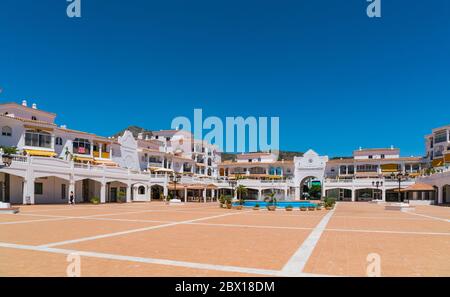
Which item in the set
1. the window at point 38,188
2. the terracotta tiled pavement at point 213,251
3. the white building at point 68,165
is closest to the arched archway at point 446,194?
the white building at point 68,165

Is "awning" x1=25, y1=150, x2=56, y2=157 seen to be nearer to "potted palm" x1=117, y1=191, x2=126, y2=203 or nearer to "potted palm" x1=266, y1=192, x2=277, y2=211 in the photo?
"potted palm" x1=117, y1=191, x2=126, y2=203

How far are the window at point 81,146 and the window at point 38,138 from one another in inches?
173

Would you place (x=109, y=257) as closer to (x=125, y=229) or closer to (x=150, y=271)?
(x=150, y=271)

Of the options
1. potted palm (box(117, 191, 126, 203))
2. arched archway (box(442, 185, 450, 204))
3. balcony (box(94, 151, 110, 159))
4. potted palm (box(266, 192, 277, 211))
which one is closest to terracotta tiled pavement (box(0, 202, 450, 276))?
potted palm (box(266, 192, 277, 211))

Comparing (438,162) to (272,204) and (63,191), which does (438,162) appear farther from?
(63,191)

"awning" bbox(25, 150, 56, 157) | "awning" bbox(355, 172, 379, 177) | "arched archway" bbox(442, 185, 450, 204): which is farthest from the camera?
"awning" bbox(355, 172, 379, 177)

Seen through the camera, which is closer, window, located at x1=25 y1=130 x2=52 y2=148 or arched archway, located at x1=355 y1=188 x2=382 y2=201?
window, located at x1=25 y1=130 x2=52 y2=148

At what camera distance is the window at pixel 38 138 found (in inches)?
1769

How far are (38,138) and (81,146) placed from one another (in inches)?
273

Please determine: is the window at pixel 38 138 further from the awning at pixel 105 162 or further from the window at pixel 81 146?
the awning at pixel 105 162

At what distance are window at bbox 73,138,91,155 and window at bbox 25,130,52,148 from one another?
4.39m

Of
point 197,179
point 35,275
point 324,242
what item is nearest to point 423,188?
point 197,179

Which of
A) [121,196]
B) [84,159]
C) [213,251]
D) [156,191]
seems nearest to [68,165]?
[84,159]

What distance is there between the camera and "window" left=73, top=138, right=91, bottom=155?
51.4 m
